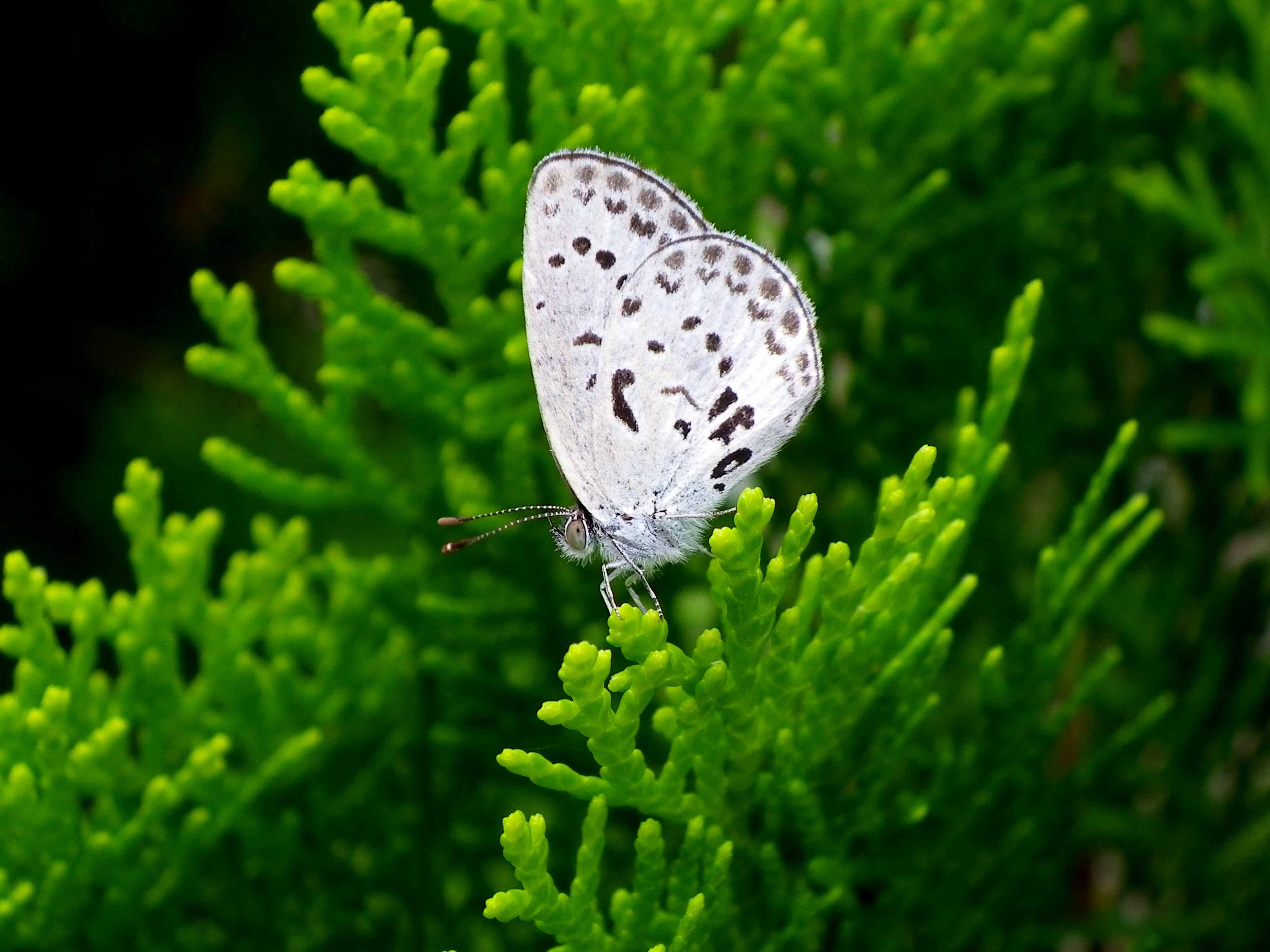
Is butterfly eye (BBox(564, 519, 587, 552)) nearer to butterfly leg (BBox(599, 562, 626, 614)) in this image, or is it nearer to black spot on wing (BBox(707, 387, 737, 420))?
butterfly leg (BBox(599, 562, 626, 614))

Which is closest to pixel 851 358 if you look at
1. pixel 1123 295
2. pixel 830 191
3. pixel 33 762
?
pixel 830 191

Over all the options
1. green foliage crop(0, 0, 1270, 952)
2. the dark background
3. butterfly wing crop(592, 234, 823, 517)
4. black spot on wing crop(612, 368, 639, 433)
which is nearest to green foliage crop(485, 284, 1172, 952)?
green foliage crop(0, 0, 1270, 952)

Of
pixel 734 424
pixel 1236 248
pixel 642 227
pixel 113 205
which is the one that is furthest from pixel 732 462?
pixel 113 205

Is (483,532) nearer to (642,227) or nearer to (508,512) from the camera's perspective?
(508,512)

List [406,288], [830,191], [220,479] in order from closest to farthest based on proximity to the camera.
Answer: [830,191]
[406,288]
[220,479]

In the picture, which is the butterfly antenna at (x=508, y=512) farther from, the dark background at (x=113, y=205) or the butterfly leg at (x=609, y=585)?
Result: the dark background at (x=113, y=205)

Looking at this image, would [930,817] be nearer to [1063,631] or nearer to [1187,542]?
[1063,631]
